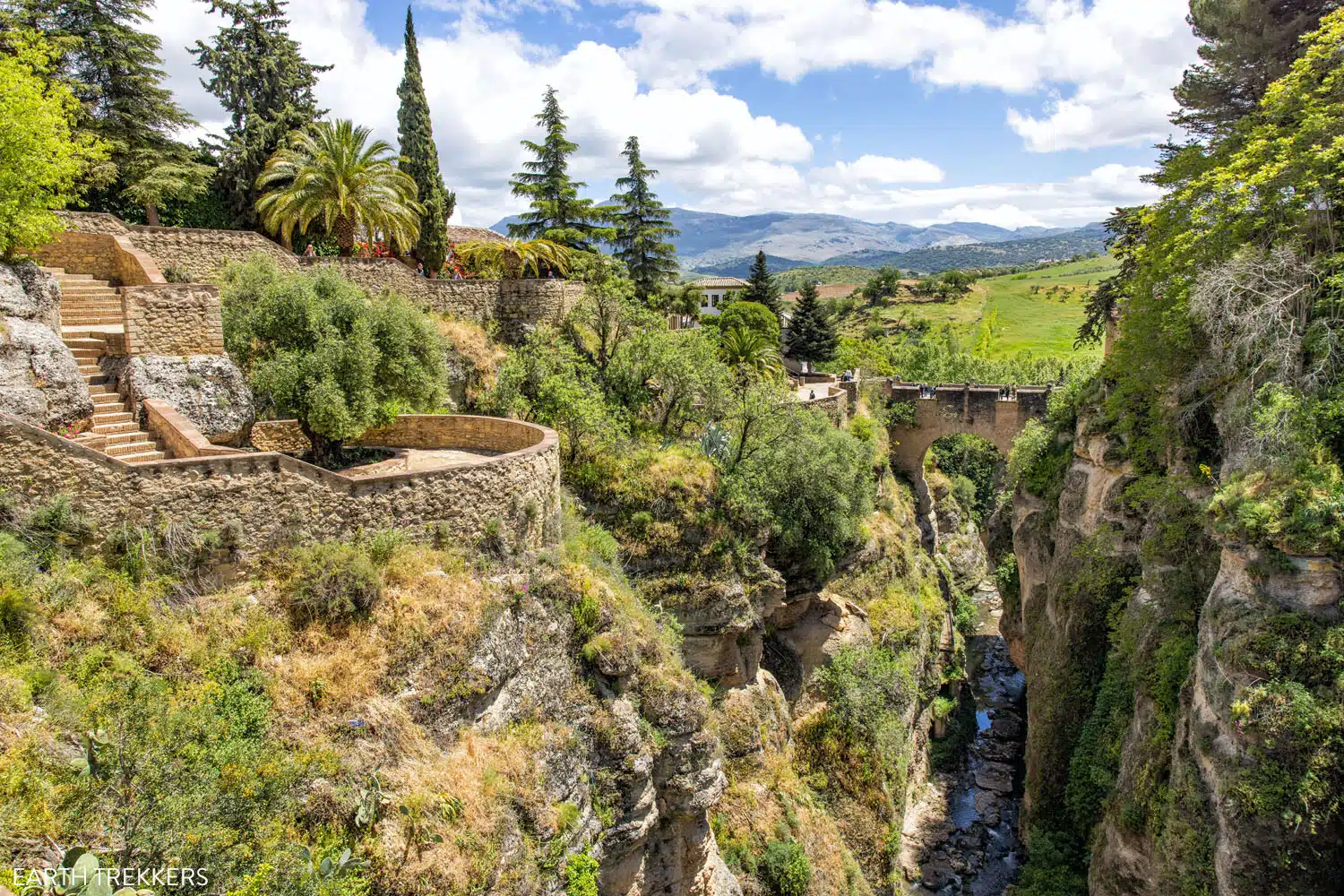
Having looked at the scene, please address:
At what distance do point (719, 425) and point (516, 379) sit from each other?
6.97 m

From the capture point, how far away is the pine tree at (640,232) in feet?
113

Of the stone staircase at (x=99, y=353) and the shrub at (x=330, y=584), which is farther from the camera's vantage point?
the stone staircase at (x=99, y=353)

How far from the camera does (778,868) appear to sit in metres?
18.7

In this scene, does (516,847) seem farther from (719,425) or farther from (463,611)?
(719,425)

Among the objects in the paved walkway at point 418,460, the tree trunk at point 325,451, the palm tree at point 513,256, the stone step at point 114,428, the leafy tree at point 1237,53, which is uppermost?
the leafy tree at point 1237,53

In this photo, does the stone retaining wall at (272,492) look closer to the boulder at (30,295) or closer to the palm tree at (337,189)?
the boulder at (30,295)

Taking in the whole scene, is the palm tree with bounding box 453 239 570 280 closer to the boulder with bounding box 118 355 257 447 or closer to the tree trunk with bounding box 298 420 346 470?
the tree trunk with bounding box 298 420 346 470

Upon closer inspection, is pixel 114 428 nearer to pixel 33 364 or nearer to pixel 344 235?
pixel 33 364

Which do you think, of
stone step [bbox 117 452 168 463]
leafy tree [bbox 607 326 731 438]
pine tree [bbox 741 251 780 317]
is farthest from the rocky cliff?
pine tree [bbox 741 251 780 317]

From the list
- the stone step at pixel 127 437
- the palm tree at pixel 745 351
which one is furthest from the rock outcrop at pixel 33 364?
the palm tree at pixel 745 351

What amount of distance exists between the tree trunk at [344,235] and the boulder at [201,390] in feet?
32.7

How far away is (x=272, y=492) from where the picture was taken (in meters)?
11.1

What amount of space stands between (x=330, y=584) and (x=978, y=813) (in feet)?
93.5

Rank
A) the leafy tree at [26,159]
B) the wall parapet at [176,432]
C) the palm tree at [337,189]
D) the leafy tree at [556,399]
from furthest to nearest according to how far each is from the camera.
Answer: the palm tree at [337,189]
the leafy tree at [556,399]
the leafy tree at [26,159]
the wall parapet at [176,432]
